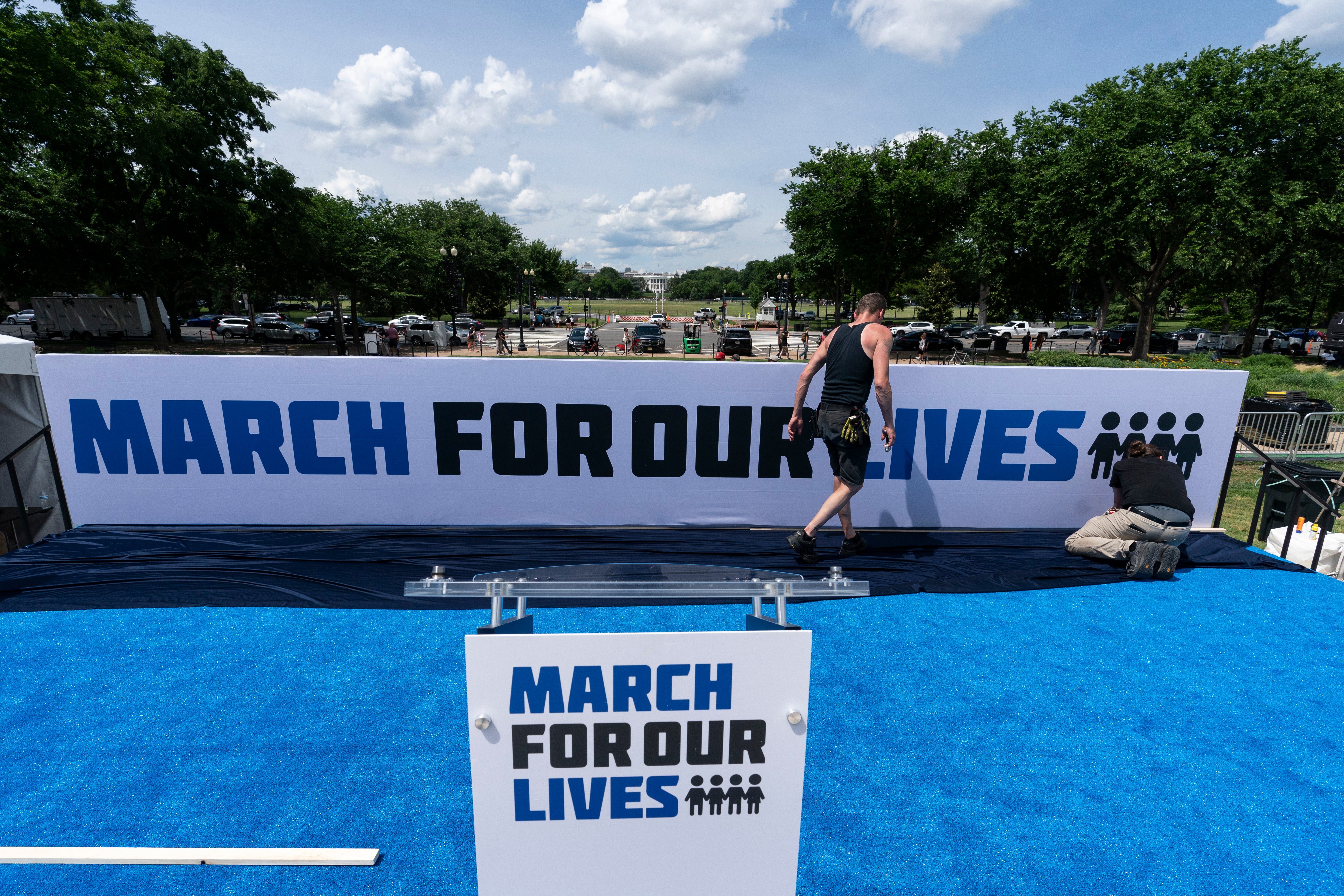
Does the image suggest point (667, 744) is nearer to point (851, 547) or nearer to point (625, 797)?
point (625, 797)

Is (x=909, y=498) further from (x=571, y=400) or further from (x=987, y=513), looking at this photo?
(x=571, y=400)

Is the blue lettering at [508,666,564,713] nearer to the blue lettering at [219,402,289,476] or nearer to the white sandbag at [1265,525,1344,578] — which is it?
the blue lettering at [219,402,289,476]

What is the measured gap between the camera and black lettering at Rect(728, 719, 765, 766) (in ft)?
5.33

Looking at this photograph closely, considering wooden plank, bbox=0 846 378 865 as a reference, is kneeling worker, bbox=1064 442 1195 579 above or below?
above

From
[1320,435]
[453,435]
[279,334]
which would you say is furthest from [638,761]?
[279,334]

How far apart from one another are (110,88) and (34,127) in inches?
155

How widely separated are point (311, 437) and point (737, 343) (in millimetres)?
29318

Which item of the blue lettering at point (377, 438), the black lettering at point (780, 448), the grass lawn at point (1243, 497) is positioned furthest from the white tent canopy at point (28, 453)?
the grass lawn at point (1243, 497)

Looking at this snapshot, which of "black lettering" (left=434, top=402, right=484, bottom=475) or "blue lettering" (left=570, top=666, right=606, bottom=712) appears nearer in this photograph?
"blue lettering" (left=570, top=666, right=606, bottom=712)

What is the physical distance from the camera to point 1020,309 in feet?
153

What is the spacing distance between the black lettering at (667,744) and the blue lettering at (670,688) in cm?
4

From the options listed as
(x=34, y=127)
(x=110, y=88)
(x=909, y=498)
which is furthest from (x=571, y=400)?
(x=110, y=88)

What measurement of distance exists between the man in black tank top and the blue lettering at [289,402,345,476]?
163 inches

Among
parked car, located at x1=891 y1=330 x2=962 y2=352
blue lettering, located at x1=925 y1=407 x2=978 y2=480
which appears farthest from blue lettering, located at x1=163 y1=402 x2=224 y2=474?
parked car, located at x1=891 y1=330 x2=962 y2=352
